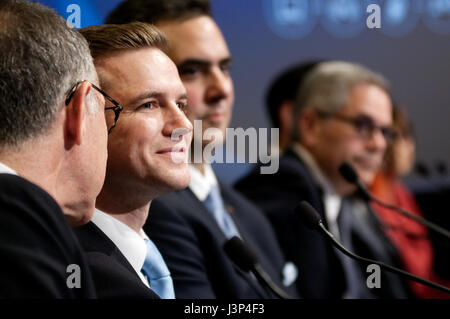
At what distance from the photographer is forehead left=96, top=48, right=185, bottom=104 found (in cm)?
129

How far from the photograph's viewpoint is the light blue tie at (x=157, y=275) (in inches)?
52.2

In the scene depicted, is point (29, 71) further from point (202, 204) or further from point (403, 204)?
point (403, 204)

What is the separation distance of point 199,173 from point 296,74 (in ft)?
4.27

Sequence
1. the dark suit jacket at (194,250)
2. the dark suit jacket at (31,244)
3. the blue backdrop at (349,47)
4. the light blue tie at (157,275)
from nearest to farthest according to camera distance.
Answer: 1. the dark suit jacket at (31,244)
2. the light blue tie at (157,275)
3. the dark suit jacket at (194,250)
4. the blue backdrop at (349,47)

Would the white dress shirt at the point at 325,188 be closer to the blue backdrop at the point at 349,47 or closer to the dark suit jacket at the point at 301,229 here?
the dark suit jacket at the point at 301,229

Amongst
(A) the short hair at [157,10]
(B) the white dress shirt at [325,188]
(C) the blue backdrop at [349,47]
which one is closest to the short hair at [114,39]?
(A) the short hair at [157,10]

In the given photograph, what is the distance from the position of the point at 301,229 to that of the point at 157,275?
1.07 metres

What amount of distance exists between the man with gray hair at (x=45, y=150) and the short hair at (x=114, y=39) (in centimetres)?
20

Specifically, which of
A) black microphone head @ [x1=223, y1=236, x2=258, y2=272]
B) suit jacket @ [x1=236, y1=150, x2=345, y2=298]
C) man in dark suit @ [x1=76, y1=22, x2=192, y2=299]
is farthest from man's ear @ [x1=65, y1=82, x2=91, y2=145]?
suit jacket @ [x1=236, y1=150, x2=345, y2=298]

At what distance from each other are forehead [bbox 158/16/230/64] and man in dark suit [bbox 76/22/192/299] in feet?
1.64

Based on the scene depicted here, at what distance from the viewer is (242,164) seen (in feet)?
10.4

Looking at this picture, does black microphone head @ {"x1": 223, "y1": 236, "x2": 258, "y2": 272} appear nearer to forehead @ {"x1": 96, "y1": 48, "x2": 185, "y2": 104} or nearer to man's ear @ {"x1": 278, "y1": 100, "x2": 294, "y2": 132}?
forehead @ {"x1": 96, "y1": 48, "x2": 185, "y2": 104}

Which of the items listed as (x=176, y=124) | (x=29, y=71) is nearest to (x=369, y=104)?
(x=176, y=124)
